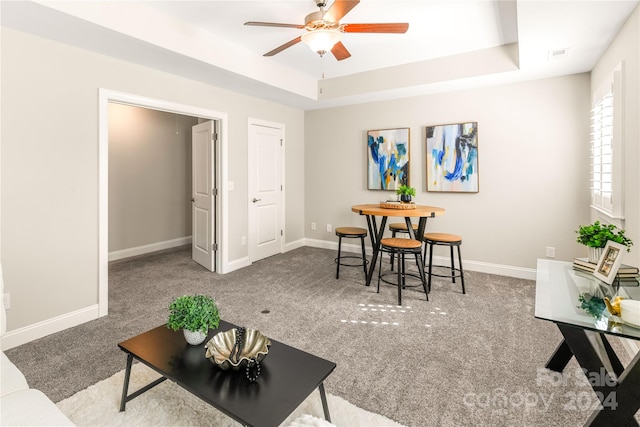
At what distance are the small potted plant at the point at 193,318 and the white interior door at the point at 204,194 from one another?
107 inches

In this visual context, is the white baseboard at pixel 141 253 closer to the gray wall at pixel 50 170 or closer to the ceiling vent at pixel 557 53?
the gray wall at pixel 50 170

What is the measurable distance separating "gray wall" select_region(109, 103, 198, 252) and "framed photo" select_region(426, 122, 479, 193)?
4126 mm

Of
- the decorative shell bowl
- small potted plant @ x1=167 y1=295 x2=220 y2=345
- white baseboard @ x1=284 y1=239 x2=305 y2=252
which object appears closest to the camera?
the decorative shell bowl

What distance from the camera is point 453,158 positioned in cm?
428

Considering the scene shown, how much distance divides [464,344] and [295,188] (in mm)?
3704

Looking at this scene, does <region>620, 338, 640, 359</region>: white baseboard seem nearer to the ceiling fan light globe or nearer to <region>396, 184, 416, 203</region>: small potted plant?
<region>396, 184, 416, 203</region>: small potted plant

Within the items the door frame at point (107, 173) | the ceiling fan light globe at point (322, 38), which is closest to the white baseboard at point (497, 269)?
the door frame at point (107, 173)

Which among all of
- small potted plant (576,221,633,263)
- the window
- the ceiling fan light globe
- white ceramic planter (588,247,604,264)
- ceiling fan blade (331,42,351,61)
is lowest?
white ceramic planter (588,247,604,264)

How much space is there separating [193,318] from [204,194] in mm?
3051

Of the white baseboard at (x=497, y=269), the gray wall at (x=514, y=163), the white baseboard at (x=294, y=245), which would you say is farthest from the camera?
the white baseboard at (x=294, y=245)

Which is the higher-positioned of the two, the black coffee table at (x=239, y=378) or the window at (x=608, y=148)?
the window at (x=608, y=148)

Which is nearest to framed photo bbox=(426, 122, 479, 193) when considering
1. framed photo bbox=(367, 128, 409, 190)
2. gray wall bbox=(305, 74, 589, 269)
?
gray wall bbox=(305, 74, 589, 269)

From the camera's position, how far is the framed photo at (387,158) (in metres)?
4.64

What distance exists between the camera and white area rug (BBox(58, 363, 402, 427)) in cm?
162
